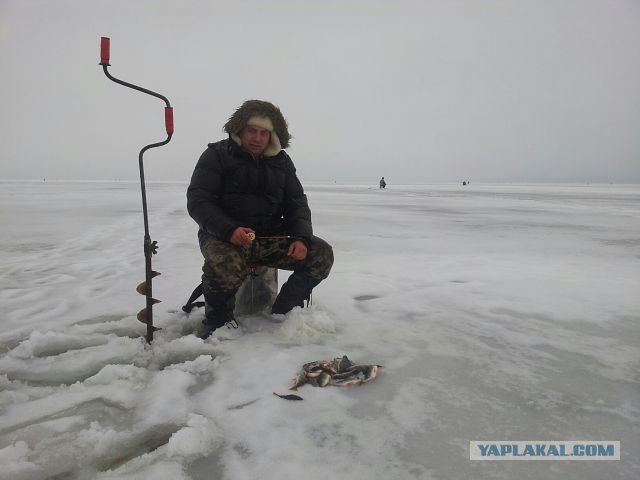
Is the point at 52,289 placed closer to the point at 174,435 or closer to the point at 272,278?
the point at 272,278

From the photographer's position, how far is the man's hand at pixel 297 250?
111 inches

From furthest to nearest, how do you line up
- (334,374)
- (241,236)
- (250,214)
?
(250,214)
(241,236)
(334,374)

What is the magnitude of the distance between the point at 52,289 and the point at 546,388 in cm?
427

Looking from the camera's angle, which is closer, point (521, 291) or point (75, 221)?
point (521, 291)

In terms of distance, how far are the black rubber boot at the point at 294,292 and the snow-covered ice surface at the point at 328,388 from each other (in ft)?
0.48

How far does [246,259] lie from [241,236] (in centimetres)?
28

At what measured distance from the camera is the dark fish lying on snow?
6.84 ft

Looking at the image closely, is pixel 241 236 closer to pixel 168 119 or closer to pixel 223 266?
pixel 223 266

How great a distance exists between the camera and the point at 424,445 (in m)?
1.62

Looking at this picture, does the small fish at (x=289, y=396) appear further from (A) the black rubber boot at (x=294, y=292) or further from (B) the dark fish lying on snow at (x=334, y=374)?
(A) the black rubber boot at (x=294, y=292)

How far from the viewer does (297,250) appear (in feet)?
9.25

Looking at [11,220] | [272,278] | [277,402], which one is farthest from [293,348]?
[11,220]
